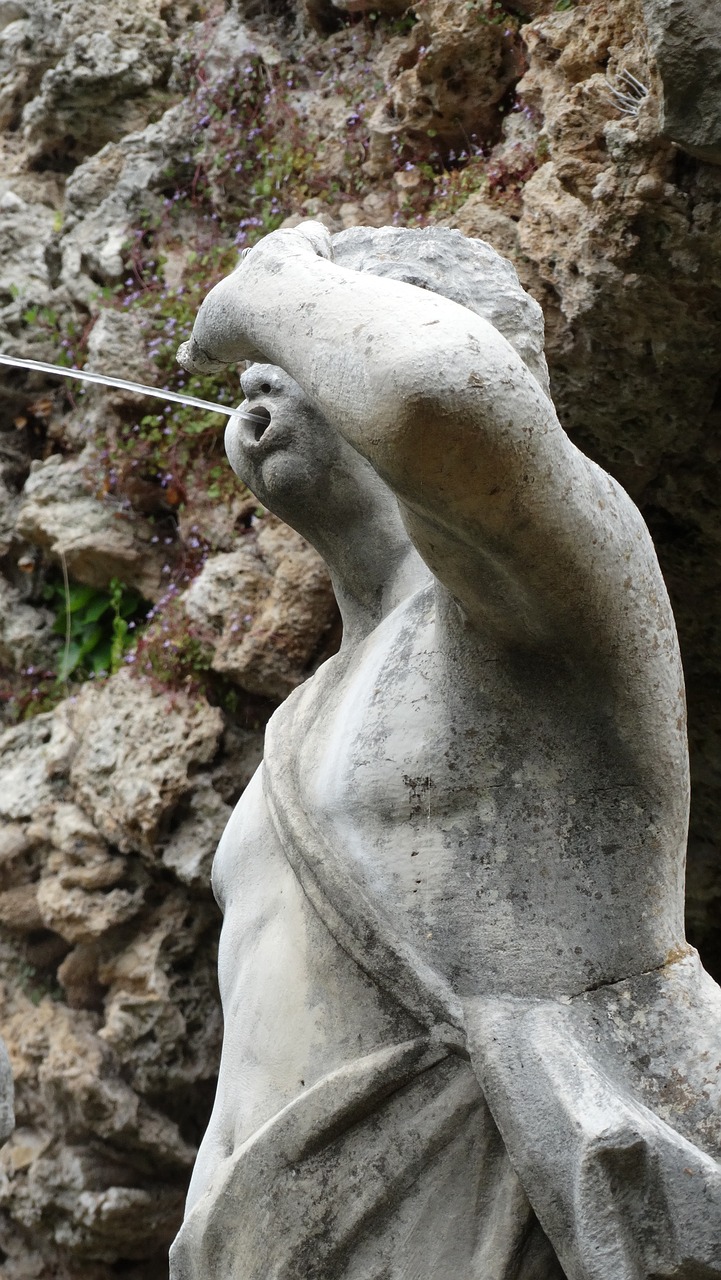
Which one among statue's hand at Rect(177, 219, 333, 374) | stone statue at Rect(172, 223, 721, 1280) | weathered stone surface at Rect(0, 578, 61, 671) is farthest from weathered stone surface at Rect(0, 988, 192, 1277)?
statue's hand at Rect(177, 219, 333, 374)

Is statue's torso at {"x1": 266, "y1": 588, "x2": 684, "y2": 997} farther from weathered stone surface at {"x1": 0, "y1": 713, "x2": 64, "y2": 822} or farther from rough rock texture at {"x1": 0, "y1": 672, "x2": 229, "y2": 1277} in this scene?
weathered stone surface at {"x1": 0, "y1": 713, "x2": 64, "y2": 822}

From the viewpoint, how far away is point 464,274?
151 centimetres

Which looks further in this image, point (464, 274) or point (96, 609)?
point (96, 609)

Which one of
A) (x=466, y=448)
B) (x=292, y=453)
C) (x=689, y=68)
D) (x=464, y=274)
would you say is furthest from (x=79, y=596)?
(x=466, y=448)

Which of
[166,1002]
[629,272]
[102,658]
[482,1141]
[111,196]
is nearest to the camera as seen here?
[482,1141]

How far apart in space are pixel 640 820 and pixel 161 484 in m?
2.66

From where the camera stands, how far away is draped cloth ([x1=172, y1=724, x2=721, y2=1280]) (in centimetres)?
123

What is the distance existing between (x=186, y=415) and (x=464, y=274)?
92.7 inches

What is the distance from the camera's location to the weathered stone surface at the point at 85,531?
3.87 m

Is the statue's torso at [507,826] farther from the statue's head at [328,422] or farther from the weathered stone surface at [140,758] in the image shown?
the weathered stone surface at [140,758]

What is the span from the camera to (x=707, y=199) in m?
2.56

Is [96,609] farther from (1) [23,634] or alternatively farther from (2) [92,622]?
(1) [23,634]

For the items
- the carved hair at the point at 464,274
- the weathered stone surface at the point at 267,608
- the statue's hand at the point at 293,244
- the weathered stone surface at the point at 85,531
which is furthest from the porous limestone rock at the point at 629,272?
the weathered stone surface at the point at 85,531

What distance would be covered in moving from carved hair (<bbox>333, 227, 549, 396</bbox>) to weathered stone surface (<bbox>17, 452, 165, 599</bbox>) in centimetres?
237
